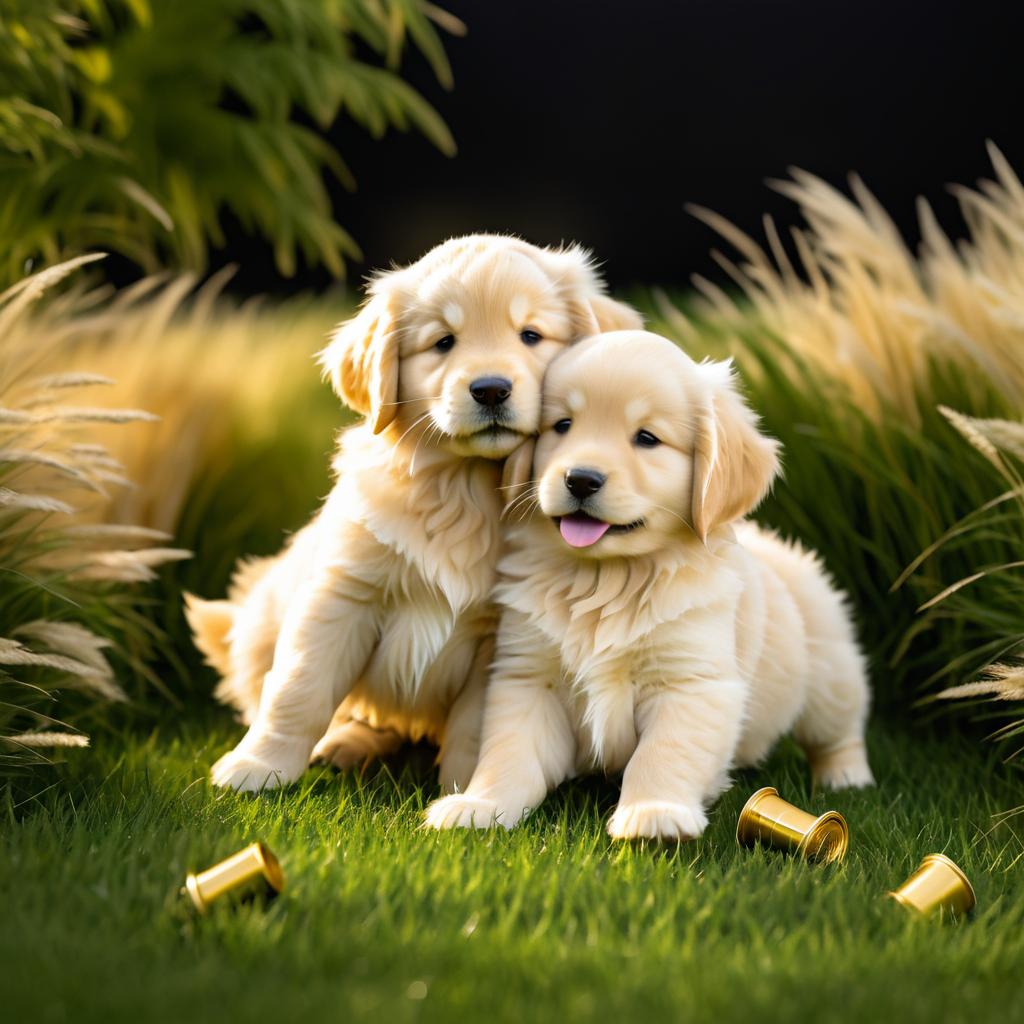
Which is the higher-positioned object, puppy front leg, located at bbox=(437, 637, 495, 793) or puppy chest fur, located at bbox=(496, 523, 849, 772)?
puppy chest fur, located at bbox=(496, 523, 849, 772)

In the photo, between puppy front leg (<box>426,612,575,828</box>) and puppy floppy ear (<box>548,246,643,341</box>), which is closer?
puppy front leg (<box>426,612,575,828</box>)

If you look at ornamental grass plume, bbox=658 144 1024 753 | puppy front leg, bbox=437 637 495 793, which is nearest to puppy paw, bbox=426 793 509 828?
puppy front leg, bbox=437 637 495 793

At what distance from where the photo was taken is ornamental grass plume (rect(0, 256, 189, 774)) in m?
2.74

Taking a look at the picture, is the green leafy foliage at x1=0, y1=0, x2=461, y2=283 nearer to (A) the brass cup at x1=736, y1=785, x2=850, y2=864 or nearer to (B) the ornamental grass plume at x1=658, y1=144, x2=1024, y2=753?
(B) the ornamental grass plume at x1=658, y1=144, x2=1024, y2=753

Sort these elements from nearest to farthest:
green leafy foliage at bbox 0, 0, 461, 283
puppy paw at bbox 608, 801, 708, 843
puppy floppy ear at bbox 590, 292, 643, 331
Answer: puppy paw at bbox 608, 801, 708, 843
puppy floppy ear at bbox 590, 292, 643, 331
green leafy foliage at bbox 0, 0, 461, 283

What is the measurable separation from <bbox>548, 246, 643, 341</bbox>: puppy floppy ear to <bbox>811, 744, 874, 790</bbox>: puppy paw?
47.2 inches

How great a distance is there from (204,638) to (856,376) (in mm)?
2085

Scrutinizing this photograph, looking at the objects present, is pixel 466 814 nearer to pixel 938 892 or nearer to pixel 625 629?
pixel 625 629

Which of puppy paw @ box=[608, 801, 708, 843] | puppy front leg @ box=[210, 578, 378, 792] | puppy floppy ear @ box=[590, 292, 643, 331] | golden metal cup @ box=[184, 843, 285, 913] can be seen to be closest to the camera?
golden metal cup @ box=[184, 843, 285, 913]

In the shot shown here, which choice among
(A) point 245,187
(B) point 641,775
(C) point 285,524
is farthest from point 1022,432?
(A) point 245,187

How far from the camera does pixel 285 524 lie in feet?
13.8

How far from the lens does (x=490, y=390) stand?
2.55 meters

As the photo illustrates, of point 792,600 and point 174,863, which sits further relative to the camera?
point 792,600

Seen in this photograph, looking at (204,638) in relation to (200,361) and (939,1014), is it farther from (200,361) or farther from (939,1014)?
(939,1014)
